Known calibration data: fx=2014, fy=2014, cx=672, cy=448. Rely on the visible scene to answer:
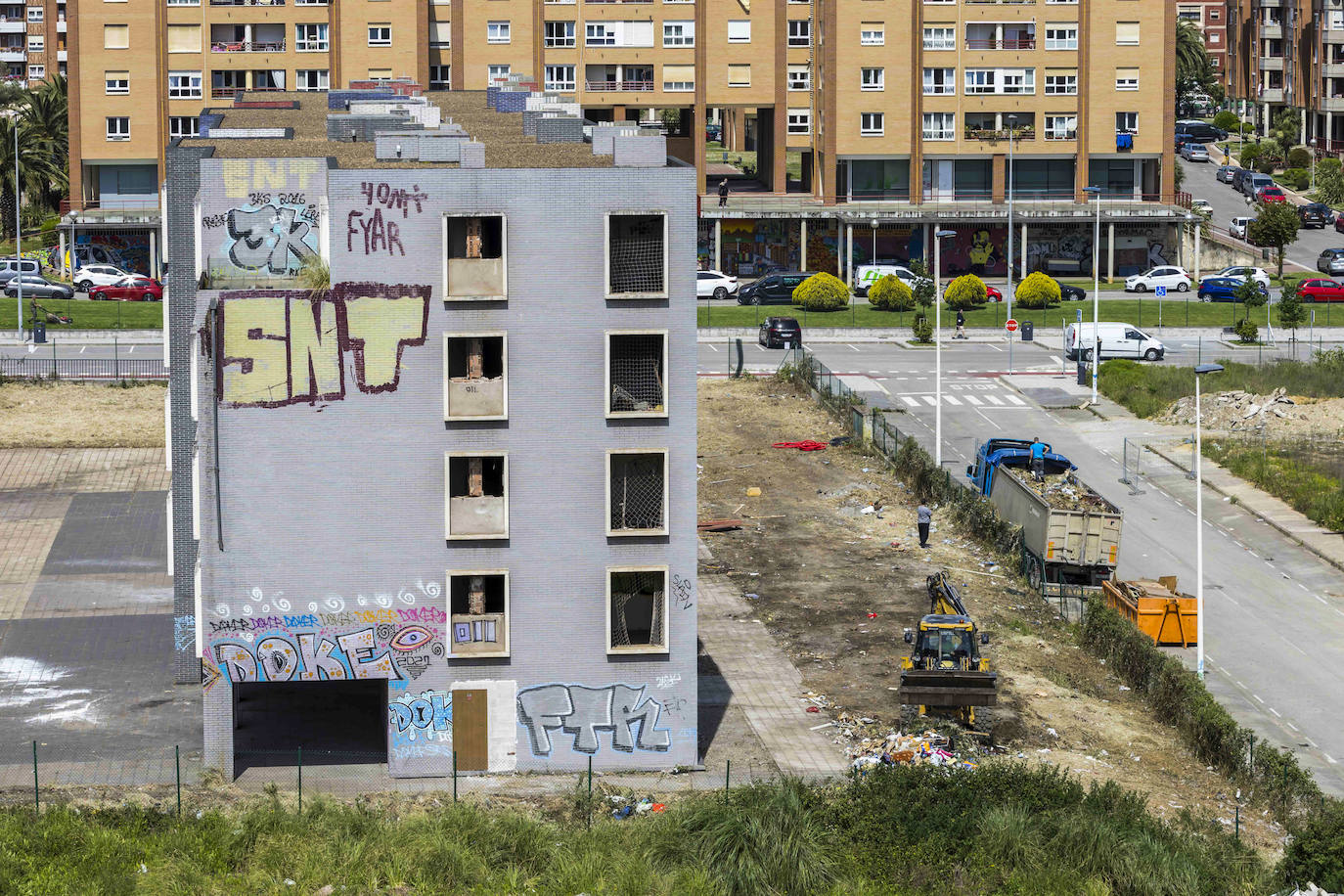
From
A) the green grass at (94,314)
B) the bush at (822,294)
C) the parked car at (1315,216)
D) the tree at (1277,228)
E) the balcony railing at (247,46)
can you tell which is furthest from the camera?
the parked car at (1315,216)

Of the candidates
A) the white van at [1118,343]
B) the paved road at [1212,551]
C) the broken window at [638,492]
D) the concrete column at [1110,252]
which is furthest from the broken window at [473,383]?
the concrete column at [1110,252]

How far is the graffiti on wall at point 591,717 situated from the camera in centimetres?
3684

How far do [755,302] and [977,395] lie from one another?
26.6 meters

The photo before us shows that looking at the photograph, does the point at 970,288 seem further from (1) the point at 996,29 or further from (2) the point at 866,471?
(2) the point at 866,471

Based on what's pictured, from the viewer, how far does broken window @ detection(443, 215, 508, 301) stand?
3628 cm

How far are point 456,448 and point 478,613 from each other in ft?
10.0

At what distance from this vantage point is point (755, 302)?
339 ft

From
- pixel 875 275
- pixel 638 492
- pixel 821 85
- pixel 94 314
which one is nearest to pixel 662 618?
pixel 638 492

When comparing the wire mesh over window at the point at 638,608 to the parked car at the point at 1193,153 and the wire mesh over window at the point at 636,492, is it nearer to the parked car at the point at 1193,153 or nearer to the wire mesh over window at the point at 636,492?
the wire mesh over window at the point at 636,492

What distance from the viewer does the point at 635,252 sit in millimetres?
36812

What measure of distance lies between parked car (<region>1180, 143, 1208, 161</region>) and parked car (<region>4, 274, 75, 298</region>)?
83297 millimetres

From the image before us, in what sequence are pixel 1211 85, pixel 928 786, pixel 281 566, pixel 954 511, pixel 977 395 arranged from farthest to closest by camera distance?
pixel 1211 85 → pixel 977 395 → pixel 954 511 → pixel 281 566 → pixel 928 786

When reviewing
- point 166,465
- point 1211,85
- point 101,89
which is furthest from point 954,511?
point 1211,85

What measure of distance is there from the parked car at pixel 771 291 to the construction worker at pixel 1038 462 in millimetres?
46241
